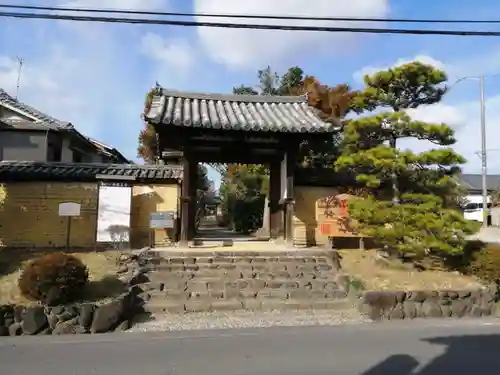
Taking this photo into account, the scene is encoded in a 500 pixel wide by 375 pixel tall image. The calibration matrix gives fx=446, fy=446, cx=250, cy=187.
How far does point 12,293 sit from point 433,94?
11.5m

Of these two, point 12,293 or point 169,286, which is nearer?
point 12,293

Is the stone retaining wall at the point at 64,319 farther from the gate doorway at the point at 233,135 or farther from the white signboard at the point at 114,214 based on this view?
the gate doorway at the point at 233,135

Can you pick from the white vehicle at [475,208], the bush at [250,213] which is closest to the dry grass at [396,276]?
the bush at [250,213]

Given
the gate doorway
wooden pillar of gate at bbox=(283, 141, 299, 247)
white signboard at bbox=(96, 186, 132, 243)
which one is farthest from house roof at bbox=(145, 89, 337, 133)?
white signboard at bbox=(96, 186, 132, 243)

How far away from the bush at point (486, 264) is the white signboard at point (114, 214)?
31.4 ft

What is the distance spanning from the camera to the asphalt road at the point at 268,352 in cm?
591

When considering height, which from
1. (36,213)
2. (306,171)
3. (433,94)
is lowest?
(36,213)

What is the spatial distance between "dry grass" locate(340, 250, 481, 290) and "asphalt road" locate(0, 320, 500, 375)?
6.46 feet

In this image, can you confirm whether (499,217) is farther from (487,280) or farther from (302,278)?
(302,278)

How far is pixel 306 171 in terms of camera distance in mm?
14773

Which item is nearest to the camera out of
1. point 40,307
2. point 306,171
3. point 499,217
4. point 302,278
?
point 40,307

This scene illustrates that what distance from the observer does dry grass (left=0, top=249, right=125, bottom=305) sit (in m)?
9.08

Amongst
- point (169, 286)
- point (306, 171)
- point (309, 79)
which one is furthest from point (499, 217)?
point (169, 286)

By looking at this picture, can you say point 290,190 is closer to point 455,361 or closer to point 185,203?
point 185,203
